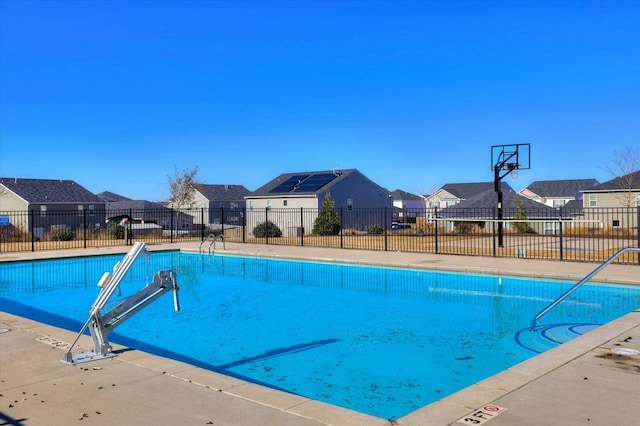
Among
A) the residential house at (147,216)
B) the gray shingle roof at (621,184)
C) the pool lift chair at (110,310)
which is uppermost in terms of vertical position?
the gray shingle roof at (621,184)

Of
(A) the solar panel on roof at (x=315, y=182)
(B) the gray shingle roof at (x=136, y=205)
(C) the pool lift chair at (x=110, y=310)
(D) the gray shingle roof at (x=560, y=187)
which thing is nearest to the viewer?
(C) the pool lift chair at (x=110, y=310)

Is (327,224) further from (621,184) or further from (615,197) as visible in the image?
(621,184)

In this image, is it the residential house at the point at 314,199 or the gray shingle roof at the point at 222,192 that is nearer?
the residential house at the point at 314,199

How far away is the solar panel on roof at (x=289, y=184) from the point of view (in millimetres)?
43031

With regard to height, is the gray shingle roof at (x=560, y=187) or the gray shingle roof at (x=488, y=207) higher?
the gray shingle roof at (x=560, y=187)

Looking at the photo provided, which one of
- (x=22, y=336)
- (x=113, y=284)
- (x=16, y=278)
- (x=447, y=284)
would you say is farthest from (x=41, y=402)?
(x=16, y=278)

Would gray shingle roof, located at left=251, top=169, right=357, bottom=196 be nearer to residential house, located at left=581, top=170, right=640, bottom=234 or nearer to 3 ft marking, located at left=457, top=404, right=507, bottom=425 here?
residential house, located at left=581, top=170, right=640, bottom=234

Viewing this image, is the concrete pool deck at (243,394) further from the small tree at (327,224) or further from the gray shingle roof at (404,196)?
the gray shingle roof at (404,196)

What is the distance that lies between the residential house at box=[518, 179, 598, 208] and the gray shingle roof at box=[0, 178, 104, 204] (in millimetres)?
51838

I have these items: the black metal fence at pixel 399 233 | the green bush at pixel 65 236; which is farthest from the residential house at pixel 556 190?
the green bush at pixel 65 236

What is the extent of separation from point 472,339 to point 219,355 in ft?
13.1

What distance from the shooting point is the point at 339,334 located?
8.96 m

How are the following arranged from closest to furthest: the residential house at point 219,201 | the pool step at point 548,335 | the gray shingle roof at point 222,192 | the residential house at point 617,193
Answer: the pool step at point 548,335 < the residential house at point 617,193 < the residential house at point 219,201 < the gray shingle roof at point 222,192

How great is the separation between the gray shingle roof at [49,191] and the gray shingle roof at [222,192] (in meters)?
12.1
